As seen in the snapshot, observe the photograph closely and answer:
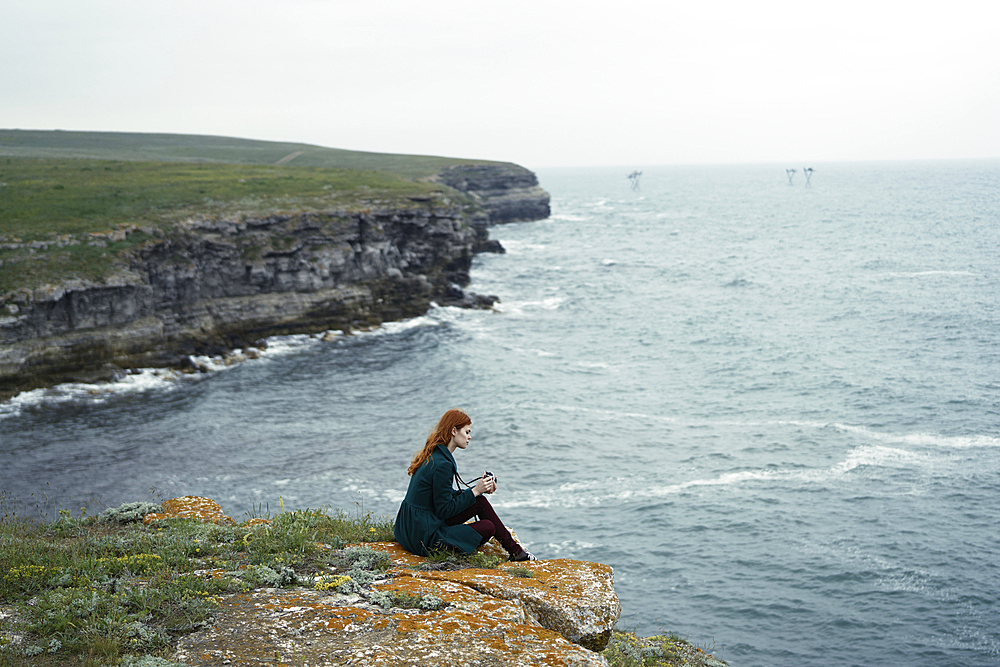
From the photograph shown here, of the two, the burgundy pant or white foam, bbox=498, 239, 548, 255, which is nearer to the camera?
the burgundy pant

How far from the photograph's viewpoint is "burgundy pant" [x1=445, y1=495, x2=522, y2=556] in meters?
9.48

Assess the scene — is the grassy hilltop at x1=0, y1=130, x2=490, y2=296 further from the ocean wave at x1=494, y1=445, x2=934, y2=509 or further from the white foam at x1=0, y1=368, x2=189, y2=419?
the ocean wave at x1=494, y1=445, x2=934, y2=509

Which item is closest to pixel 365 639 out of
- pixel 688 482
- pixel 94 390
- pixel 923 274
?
pixel 688 482

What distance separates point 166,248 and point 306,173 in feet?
119

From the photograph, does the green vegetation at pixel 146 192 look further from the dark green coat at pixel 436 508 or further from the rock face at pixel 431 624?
the rock face at pixel 431 624

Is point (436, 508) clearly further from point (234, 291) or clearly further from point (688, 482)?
point (234, 291)

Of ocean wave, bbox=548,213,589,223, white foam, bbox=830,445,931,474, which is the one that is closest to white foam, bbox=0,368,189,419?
white foam, bbox=830,445,931,474

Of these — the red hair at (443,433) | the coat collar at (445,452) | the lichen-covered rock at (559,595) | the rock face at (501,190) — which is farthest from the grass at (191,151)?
the lichen-covered rock at (559,595)

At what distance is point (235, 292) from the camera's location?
170 feet

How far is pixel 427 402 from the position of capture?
38562mm

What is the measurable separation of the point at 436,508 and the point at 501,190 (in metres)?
134

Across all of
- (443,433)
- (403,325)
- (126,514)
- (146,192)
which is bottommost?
(403,325)

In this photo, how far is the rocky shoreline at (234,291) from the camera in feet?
132

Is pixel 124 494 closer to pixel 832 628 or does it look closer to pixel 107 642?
pixel 107 642
